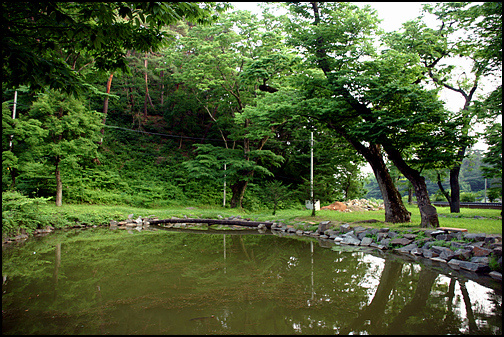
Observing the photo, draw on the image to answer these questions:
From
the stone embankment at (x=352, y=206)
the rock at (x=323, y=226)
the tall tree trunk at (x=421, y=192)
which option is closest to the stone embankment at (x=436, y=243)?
the rock at (x=323, y=226)

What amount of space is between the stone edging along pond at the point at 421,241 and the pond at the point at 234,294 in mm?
708

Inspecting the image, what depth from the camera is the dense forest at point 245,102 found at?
412 centimetres

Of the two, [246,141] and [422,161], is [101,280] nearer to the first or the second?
[422,161]

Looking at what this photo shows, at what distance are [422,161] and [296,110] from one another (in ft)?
14.3

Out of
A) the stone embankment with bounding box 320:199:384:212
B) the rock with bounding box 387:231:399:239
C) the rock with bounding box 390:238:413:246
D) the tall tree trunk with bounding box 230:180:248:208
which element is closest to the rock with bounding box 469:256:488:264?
the rock with bounding box 390:238:413:246

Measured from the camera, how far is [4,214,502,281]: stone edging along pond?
19.7ft

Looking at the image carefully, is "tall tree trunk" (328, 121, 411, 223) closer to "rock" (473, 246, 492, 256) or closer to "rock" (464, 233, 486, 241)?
"rock" (464, 233, 486, 241)

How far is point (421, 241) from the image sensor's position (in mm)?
7805

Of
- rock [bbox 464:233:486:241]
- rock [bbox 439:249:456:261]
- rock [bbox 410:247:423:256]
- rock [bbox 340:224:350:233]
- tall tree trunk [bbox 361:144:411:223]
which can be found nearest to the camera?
rock [bbox 464:233:486:241]

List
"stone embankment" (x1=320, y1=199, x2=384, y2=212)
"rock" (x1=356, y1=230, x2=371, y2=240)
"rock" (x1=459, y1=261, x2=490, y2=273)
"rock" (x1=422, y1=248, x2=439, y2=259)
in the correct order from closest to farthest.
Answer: "rock" (x1=459, y1=261, x2=490, y2=273) < "rock" (x1=422, y1=248, x2=439, y2=259) < "rock" (x1=356, y1=230, x2=371, y2=240) < "stone embankment" (x1=320, y1=199, x2=384, y2=212)

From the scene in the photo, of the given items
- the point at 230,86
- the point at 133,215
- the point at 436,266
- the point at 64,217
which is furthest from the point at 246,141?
the point at 436,266

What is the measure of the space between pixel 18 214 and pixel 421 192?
12596mm

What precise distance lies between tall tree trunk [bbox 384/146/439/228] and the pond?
8.66 ft

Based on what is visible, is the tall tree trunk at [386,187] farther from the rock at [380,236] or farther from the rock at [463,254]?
the rock at [463,254]
